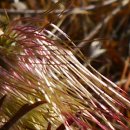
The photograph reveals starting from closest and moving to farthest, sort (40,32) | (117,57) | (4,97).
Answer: (4,97)
(40,32)
(117,57)

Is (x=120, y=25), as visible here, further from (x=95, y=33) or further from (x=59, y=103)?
(x=59, y=103)

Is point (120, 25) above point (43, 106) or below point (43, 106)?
above

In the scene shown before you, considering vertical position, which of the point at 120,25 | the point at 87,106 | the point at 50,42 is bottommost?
the point at 87,106

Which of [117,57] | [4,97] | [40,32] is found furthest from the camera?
[117,57]

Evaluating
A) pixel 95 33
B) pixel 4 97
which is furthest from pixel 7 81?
→ pixel 95 33

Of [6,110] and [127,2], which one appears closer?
[6,110]

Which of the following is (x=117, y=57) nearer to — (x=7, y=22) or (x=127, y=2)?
(x=127, y=2)
